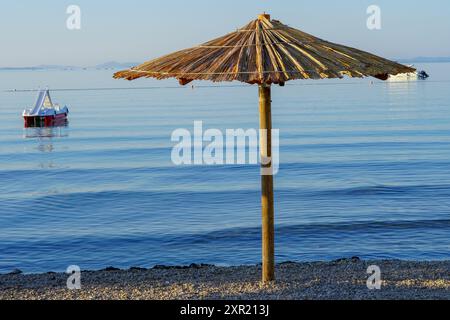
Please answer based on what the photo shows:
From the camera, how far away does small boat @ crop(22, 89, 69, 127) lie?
2127 inches

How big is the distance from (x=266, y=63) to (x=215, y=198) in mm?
14696

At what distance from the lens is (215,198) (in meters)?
22.8

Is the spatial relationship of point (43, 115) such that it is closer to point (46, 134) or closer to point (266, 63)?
point (46, 134)

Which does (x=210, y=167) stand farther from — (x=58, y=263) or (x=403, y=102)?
(x=403, y=102)

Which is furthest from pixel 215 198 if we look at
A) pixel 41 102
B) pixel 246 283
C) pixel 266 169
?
pixel 41 102

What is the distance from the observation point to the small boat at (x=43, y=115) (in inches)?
2127

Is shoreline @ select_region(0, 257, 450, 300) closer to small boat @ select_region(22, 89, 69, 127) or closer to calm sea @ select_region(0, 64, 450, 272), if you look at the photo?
calm sea @ select_region(0, 64, 450, 272)

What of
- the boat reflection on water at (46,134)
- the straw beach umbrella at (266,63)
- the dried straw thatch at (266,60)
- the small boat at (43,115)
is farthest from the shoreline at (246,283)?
the small boat at (43,115)

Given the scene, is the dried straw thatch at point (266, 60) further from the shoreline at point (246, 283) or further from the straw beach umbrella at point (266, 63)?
the shoreline at point (246, 283)

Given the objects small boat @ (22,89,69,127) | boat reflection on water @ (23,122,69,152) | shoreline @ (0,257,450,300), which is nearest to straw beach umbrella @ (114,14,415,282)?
shoreline @ (0,257,450,300)

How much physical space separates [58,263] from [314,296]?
7.69 meters
